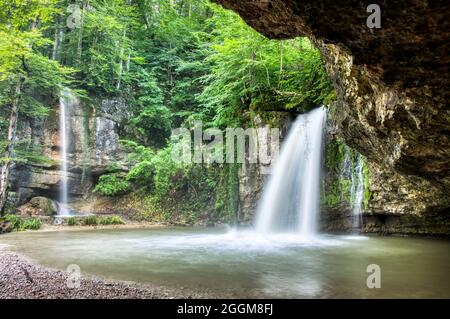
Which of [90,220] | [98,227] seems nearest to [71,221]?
[90,220]

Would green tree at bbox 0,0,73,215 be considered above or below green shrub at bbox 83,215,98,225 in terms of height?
above

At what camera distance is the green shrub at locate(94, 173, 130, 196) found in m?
17.4

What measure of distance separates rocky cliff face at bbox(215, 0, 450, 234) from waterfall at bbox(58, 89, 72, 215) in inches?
561

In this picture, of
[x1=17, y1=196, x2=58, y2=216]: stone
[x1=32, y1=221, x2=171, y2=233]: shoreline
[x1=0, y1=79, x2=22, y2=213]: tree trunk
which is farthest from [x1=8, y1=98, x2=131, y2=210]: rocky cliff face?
[x1=32, y1=221, x2=171, y2=233]: shoreline

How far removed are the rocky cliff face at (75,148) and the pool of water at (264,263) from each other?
5975mm

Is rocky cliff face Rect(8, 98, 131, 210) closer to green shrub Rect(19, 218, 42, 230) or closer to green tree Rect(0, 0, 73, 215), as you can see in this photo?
green tree Rect(0, 0, 73, 215)

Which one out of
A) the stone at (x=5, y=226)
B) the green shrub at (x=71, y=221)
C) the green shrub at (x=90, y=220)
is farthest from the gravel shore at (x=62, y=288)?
the green shrub at (x=90, y=220)

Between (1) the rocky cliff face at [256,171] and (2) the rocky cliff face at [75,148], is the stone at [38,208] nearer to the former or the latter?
(2) the rocky cliff face at [75,148]

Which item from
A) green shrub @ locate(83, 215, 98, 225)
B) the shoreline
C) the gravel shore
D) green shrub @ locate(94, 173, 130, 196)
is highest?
green shrub @ locate(94, 173, 130, 196)

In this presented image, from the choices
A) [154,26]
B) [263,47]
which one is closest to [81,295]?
[263,47]

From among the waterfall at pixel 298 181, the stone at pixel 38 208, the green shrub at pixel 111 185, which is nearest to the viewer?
the waterfall at pixel 298 181

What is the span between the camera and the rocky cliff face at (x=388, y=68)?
366cm

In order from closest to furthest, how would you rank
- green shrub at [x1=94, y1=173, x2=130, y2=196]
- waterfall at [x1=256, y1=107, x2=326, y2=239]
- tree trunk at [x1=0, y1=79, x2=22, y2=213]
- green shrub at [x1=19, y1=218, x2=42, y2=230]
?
waterfall at [x1=256, y1=107, x2=326, y2=239] < green shrub at [x1=19, y1=218, x2=42, y2=230] < tree trunk at [x1=0, y1=79, x2=22, y2=213] < green shrub at [x1=94, y1=173, x2=130, y2=196]
